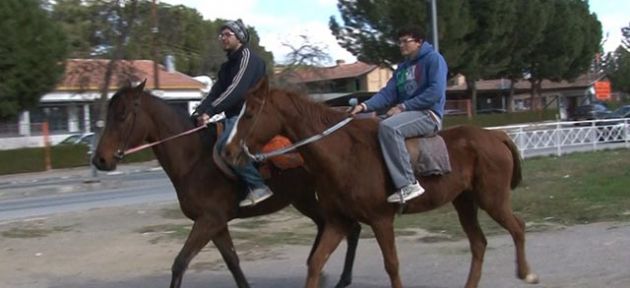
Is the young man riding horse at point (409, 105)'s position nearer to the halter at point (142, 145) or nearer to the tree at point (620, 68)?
the halter at point (142, 145)

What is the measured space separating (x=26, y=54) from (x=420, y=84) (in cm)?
3176

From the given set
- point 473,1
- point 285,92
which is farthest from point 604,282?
point 473,1

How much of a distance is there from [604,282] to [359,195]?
255cm

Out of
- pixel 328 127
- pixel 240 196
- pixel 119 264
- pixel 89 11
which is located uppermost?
pixel 89 11

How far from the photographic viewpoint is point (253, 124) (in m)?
6.47

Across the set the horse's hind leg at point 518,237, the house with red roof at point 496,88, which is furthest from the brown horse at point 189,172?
the house with red roof at point 496,88

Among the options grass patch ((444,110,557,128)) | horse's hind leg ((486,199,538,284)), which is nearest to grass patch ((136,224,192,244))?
horse's hind leg ((486,199,538,284))

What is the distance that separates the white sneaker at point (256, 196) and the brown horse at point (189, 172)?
3.3 inches

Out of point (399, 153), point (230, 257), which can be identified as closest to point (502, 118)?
point (230, 257)

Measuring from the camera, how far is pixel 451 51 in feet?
163

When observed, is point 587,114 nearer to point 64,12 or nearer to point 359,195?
point 64,12

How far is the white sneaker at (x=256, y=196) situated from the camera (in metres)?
7.61

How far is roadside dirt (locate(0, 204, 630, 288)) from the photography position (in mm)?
8367

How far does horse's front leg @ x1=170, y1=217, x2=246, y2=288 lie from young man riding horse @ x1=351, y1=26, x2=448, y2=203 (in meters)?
1.66
